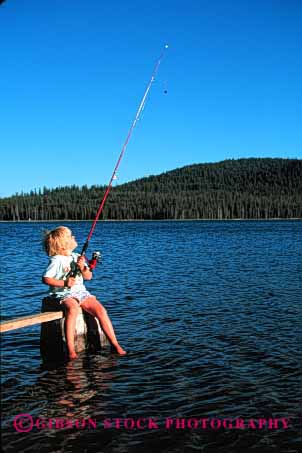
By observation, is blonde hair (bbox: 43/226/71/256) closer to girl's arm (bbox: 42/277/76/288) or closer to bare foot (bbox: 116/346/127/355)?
girl's arm (bbox: 42/277/76/288)

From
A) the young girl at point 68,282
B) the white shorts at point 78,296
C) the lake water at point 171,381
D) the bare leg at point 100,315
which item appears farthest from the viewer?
the bare leg at point 100,315

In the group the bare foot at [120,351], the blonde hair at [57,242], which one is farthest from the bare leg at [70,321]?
the blonde hair at [57,242]

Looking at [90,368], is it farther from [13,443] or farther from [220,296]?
[220,296]

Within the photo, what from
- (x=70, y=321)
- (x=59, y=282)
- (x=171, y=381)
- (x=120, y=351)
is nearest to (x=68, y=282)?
(x=59, y=282)

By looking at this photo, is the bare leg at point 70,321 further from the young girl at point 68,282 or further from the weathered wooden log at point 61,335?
the weathered wooden log at point 61,335

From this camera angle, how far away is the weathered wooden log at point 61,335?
9250mm

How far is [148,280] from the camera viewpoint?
816 inches

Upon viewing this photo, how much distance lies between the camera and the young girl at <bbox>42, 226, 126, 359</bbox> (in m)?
9.00

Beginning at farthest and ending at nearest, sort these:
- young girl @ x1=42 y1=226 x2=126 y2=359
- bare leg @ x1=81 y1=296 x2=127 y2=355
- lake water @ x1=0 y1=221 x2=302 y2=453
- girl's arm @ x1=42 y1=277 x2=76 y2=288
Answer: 1. bare leg @ x1=81 y1=296 x2=127 y2=355
2. young girl @ x1=42 y1=226 x2=126 y2=359
3. girl's arm @ x1=42 y1=277 x2=76 y2=288
4. lake water @ x1=0 y1=221 x2=302 y2=453

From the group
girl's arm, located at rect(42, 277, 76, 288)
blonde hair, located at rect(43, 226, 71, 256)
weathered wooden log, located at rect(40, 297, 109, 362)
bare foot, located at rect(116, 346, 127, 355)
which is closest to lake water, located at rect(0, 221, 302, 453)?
bare foot, located at rect(116, 346, 127, 355)

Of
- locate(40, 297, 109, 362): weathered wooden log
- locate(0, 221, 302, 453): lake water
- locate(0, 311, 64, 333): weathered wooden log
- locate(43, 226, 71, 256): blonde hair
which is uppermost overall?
locate(43, 226, 71, 256): blonde hair

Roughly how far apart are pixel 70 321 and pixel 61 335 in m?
0.42

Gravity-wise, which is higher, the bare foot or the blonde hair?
the blonde hair

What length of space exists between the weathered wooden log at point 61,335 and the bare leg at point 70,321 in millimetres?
139
